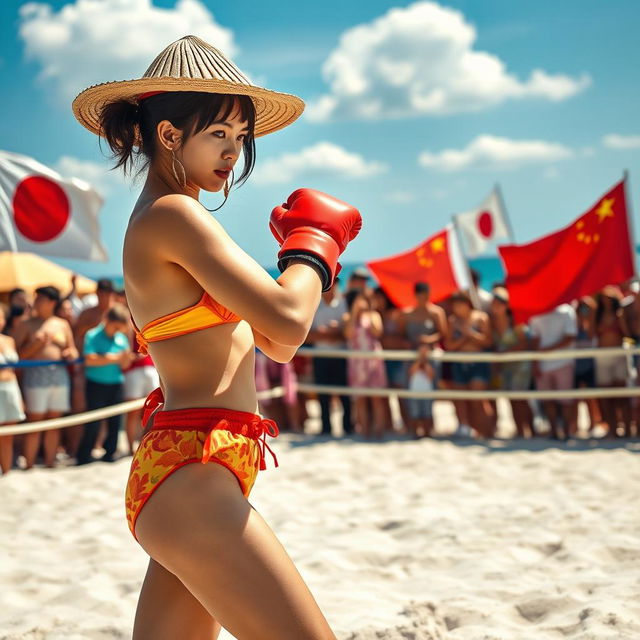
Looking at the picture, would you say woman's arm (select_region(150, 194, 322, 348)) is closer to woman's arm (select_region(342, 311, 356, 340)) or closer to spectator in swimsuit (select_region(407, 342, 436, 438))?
spectator in swimsuit (select_region(407, 342, 436, 438))

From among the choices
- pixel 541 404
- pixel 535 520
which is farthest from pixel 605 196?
pixel 535 520

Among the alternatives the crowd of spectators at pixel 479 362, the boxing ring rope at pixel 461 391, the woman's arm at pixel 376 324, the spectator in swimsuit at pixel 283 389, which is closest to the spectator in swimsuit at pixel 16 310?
the boxing ring rope at pixel 461 391

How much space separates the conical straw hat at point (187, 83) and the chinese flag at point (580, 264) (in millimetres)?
6203

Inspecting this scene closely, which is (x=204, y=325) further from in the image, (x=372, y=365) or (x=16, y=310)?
(x=372, y=365)

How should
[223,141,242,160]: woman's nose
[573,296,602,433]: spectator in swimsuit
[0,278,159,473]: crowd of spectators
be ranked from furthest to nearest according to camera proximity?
[573,296,602,433]: spectator in swimsuit, [0,278,159,473]: crowd of spectators, [223,141,242,160]: woman's nose

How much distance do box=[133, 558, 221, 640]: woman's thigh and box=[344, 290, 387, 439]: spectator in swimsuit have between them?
6.36 m

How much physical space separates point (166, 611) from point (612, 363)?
6.67m

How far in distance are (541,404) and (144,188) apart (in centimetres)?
692

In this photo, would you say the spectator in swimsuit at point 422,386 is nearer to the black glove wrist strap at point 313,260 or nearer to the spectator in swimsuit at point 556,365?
the spectator in swimsuit at point 556,365

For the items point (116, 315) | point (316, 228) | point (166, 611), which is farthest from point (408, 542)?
point (116, 315)

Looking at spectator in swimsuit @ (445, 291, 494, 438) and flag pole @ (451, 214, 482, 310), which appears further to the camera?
flag pole @ (451, 214, 482, 310)

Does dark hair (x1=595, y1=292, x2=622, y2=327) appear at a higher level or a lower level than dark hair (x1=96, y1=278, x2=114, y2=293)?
lower

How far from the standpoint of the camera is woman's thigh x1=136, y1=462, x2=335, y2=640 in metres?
1.71

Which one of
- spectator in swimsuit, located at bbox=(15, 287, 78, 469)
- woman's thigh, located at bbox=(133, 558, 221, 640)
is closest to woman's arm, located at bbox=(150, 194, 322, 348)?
woman's thigh, located at bbox=(133, 558, 221, 640)
